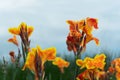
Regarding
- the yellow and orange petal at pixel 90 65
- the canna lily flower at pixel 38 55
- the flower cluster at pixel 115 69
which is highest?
the canna lily flower at pixel 38 55

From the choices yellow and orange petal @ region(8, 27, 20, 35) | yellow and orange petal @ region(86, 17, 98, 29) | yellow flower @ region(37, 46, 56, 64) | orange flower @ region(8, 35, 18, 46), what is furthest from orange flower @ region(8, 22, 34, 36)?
yellow flower @ region(37, 46, 56, 64)

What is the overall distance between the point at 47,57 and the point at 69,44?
77cm

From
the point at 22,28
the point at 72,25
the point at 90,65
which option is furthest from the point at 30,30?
the point at 90,65

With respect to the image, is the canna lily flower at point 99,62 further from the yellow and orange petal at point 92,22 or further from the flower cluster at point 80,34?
the yellow and orange petal at point 92,22

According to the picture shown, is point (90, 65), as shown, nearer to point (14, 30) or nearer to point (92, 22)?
point (92, 22)

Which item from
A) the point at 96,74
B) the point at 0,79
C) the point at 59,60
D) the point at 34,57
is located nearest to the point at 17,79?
the point at 0,79

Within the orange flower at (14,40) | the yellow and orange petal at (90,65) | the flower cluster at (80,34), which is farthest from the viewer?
the orange flower at (14,40)

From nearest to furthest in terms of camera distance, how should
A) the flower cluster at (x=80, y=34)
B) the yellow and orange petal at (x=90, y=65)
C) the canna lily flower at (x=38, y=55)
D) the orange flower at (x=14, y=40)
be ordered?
1. the canna lily flower at (x=38, y=55)
2. the yellow and orange petal at (x=90, y=65)
3. the flower cluster at (x=80, y=34)
4. the orange flower at (x=14, y=40)

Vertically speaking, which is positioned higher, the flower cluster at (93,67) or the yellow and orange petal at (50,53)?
the yellow and orange petal at (50,53)

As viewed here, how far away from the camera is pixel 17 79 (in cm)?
619

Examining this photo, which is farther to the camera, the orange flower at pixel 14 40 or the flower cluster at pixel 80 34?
the orange flower at pixel 14 40

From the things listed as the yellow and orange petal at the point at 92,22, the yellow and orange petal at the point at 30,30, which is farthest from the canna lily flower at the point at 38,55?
the yellow and orange petal at the point at 92,22

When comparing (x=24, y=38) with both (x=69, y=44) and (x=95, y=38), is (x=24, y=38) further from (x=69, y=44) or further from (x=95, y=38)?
(x=95, y=38)

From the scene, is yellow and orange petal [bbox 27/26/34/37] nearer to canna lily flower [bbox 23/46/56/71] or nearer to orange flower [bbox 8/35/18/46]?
orange flower [bbox 8/35/18/46]
